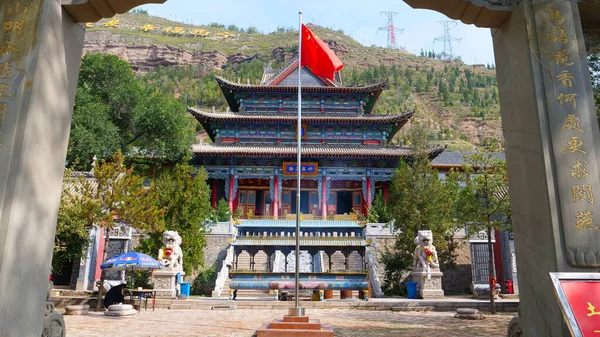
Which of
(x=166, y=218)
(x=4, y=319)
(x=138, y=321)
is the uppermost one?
(x=166, y=218)

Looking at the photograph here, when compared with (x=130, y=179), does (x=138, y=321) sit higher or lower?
lower

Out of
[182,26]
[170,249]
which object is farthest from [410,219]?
[182,26]

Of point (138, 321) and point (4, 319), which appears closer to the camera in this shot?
point (4, 319)

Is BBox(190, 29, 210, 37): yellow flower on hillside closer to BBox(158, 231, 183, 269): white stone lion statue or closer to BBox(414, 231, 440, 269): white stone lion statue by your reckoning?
BBox(158, 231, 183, 269): white stone lion statue

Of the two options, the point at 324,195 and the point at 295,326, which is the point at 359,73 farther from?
the point at 295,326

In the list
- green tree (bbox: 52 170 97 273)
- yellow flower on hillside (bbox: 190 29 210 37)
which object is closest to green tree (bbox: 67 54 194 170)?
green tree (bbox: 52 170 97 273)

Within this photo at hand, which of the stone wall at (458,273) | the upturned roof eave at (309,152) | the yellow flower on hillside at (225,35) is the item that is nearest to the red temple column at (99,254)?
the upturned roof eave at (309,152)

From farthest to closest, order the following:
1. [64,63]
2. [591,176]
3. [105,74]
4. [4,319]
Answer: [105,74] < [64,63] < [591,176] < [4,319]

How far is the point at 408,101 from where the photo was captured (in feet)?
295

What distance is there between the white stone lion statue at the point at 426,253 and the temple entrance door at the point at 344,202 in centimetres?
1554

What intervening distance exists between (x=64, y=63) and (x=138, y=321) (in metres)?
7.18

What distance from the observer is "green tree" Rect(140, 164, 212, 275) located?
17.2m

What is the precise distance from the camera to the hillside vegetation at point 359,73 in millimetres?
83625

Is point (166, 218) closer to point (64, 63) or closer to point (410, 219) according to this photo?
point (410, 219)
